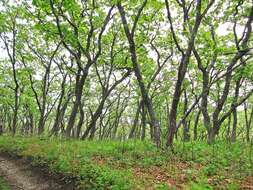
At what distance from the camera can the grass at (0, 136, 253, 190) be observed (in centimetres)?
755

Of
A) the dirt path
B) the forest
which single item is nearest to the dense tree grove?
the forest

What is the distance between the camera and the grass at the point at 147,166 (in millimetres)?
7554

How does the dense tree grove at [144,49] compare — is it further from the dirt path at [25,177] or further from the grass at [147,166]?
the dirt path at [25,177]

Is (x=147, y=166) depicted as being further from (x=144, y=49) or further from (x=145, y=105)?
(x=144, y=49)

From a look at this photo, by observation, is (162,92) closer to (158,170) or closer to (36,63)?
(36,63)

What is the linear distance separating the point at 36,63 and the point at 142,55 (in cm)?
1640

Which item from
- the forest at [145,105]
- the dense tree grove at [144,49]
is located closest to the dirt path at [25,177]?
the forest at [145,105]

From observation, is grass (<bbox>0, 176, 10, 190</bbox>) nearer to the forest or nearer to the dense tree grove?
the forest

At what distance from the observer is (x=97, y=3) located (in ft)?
58.0

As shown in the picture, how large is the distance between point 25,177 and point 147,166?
514 cm

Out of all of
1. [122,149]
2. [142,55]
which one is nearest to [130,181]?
[122,149]

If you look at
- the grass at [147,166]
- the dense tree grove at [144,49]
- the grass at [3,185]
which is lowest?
the grass at [3,185]

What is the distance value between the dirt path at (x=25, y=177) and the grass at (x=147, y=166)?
0.42 m

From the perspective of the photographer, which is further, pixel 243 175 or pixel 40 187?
pixel 40 187
